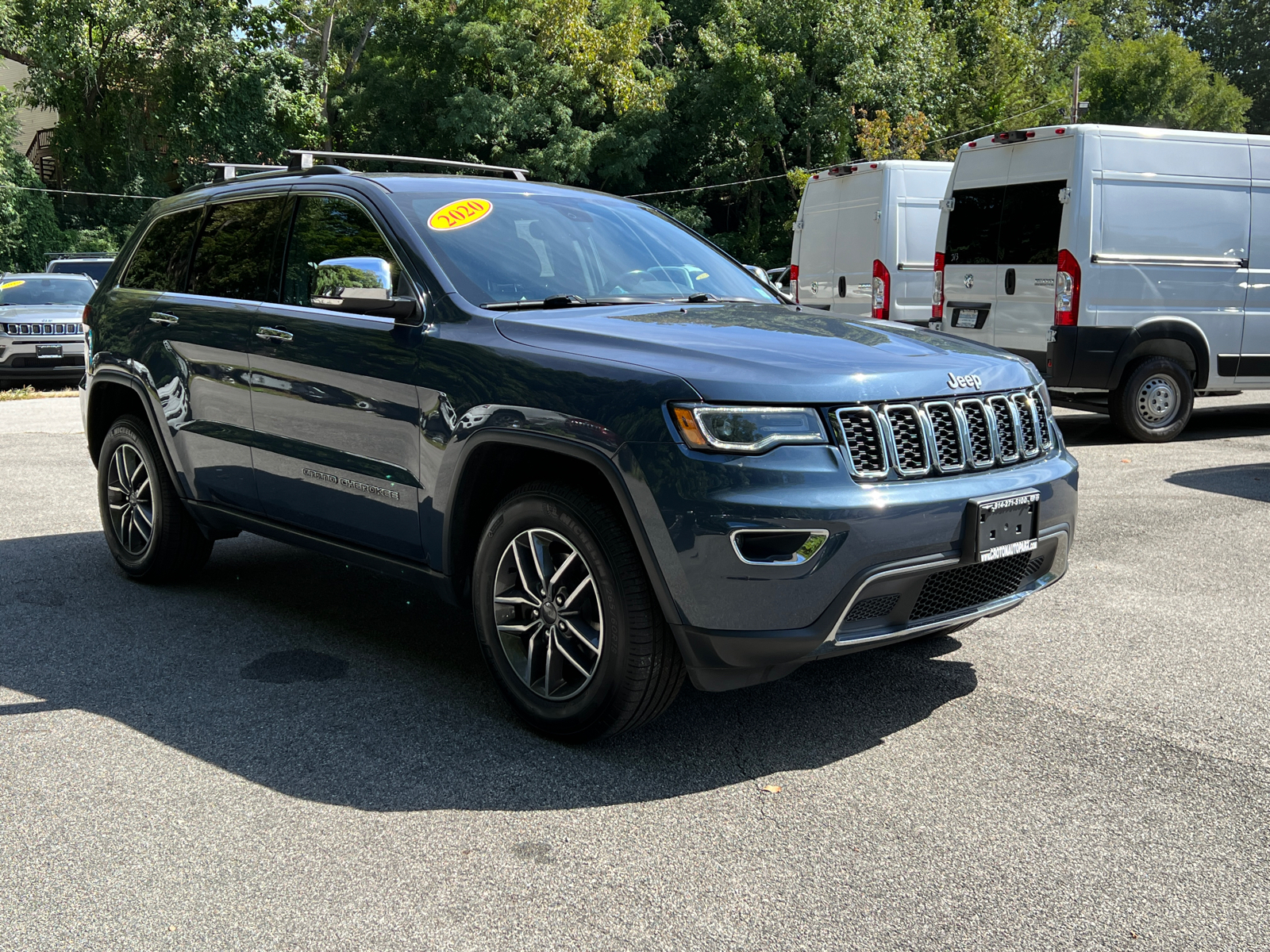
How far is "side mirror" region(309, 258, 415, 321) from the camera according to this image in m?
4.18

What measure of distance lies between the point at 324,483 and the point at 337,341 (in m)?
0.53

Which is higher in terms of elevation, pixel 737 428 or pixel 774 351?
pixel 774 351

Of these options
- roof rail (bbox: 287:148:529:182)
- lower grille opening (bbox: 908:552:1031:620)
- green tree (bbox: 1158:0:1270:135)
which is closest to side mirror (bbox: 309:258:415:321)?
roof rail (bbox: 287:148:529:182)

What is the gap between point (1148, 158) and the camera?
10.4 metres

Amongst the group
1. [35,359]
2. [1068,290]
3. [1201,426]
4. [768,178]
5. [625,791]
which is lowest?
[625,791]

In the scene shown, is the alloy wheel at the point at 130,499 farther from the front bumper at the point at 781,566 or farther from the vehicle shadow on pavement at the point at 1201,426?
the vehicle shadow on pavement at the point at 1201,426

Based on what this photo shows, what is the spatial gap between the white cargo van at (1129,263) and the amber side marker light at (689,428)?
773cm

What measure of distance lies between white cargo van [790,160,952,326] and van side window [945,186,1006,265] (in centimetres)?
174

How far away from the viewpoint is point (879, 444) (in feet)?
11.7

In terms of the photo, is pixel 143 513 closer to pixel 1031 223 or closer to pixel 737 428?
pixel 737 428

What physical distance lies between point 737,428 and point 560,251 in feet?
5.10

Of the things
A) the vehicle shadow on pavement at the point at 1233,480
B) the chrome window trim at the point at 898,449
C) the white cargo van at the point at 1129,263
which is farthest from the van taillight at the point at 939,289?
Answer: the chrome window trim at the point at 898,449

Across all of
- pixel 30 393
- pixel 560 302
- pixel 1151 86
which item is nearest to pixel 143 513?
pixel 560 302

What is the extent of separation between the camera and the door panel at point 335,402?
14.1 ft
